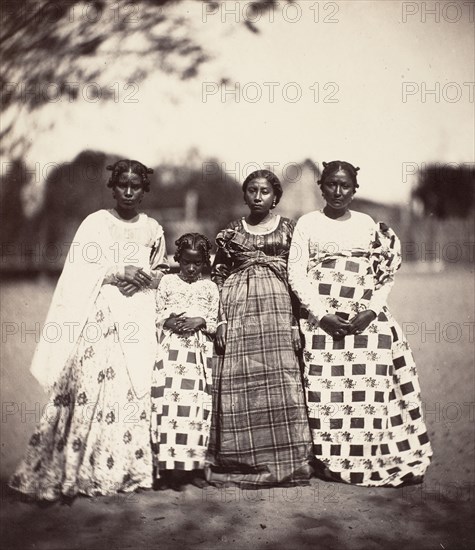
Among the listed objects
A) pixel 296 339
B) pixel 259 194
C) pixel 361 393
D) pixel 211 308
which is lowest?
pixel 361 393

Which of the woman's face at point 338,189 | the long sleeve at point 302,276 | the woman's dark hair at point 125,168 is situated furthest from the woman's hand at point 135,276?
the woman's face at point 338,189

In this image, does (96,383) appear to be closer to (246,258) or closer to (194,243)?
(194,243)

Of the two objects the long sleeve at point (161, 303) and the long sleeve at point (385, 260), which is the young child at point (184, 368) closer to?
the long sleeve at point (161, 303)

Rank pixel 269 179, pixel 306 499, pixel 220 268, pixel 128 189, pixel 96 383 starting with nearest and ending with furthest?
pixel 306 499
pixel 96 383
pixel 128 189
pixel 269 179
pixel 220 268

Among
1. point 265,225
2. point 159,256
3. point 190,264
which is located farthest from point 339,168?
point 159,256

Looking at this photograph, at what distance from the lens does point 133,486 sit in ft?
10.3

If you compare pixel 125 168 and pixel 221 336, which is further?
pixel 221 336

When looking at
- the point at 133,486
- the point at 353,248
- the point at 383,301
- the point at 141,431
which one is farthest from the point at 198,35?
the point at 133,486

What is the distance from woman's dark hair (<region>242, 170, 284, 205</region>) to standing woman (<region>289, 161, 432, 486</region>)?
207mm

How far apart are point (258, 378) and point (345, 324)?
0.53m

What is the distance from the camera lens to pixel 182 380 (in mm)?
3291

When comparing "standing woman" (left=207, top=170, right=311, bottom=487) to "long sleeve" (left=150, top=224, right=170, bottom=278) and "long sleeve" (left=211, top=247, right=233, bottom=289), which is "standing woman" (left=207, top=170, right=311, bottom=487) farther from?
"long sleeve" (left=150, top=224, right=170, bottom=278)

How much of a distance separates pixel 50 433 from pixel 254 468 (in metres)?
1.02

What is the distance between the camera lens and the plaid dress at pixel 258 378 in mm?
3281
